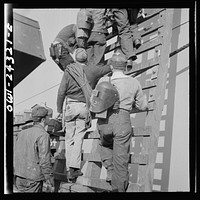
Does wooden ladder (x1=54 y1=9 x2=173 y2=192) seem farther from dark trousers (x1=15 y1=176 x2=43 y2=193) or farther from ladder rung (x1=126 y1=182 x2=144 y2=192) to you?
dark trousers (x1=15 y1=176 x2=43 y2=193)

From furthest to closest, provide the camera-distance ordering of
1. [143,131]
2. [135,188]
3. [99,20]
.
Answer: [99,20] < [143,131] < [135,188]

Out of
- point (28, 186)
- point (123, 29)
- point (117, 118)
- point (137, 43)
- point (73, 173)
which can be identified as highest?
point (123, 29)

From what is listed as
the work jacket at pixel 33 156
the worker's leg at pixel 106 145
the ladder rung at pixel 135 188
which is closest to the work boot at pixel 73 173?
the work jacket at pixel 33 156

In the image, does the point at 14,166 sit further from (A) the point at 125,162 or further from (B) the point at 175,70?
(B) the point at 175,70

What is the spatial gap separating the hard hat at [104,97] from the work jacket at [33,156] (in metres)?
0.89

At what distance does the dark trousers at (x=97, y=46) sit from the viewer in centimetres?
457

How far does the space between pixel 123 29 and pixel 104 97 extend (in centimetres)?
117

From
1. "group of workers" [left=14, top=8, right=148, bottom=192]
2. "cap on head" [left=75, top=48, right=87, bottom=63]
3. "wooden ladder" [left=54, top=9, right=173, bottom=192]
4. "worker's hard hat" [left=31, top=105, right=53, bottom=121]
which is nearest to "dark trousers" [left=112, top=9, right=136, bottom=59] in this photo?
"group of workers" [left=14, top=8, right=148, bottom=192]

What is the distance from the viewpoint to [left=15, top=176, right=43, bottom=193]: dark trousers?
4004 millimetres

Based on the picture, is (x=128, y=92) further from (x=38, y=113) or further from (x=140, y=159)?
(x=38, y=113)

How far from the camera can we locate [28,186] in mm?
4012

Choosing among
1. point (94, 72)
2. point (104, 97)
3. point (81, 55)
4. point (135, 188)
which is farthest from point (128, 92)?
point (135, 188)

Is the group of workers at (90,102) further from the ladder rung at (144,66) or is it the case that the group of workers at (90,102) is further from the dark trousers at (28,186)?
the ladder rung at (144,66)
